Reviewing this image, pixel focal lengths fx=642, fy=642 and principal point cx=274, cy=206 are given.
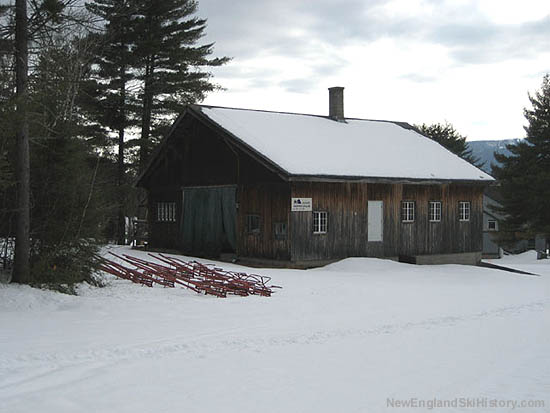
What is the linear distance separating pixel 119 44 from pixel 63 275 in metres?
20.5

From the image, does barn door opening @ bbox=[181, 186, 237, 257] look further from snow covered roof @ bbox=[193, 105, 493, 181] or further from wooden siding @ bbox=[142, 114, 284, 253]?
snow covered roof @ bbox=[193, 105, 493, 181]

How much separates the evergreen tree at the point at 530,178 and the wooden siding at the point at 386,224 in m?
16.7

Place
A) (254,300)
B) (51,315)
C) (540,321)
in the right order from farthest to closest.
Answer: (254,300)
(540,321)
(51,315)

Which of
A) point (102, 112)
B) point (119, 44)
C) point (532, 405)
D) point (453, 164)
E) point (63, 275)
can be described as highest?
point (119, 44)

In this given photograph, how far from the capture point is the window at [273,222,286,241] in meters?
22.0

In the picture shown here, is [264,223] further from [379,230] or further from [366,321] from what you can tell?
[366,321]

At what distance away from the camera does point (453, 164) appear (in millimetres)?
27453

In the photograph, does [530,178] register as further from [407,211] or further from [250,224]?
[250,224]

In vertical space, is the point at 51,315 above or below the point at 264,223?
below

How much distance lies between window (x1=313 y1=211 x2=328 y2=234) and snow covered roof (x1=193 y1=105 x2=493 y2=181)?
4.86 ft

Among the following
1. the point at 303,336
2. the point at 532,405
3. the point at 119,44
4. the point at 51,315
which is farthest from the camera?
the point at 119,44


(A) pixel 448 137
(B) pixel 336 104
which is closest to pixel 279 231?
(B) pixel 336 104

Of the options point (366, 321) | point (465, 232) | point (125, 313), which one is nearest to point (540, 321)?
point (366, 321)

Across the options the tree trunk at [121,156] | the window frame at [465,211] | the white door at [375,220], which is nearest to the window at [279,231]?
the white door at [375,220]
